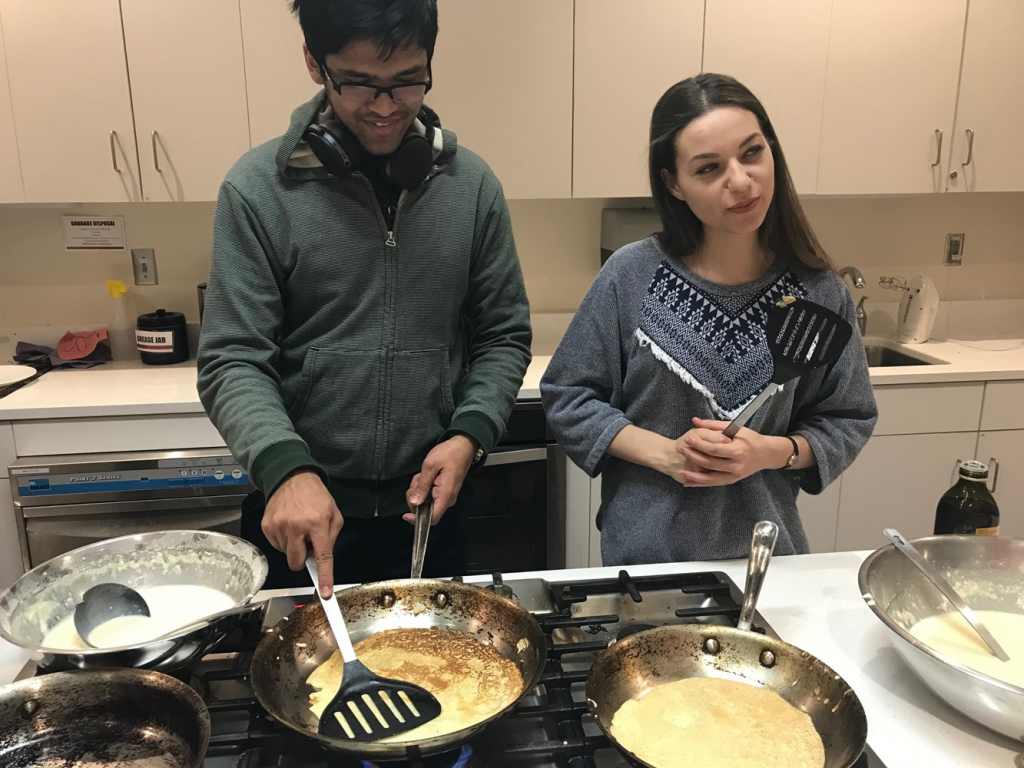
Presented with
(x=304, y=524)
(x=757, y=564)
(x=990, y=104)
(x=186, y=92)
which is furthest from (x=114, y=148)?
(x=990, y=104)

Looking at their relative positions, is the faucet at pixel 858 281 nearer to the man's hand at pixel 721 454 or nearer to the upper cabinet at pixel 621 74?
the upper cabinet at pixel 621 74

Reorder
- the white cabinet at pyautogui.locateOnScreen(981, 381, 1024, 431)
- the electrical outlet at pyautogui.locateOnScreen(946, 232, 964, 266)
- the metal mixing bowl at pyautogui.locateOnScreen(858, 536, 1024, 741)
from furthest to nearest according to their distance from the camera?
the electrical outlet at pyautogui.locateOnScreen(946, 232, 964, 266) < the white cabinet at pyautogui.locateOnScreen(981, 381, 1024, 431) < the metal mixing bowl at pyautogui.locateOnScreen(858, 536, 1024, 741)

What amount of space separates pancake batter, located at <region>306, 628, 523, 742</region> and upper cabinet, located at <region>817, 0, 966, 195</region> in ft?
6.93

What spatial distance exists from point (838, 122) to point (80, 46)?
2229mm

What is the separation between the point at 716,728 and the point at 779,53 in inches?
85.6

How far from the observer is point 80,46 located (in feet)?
7.08

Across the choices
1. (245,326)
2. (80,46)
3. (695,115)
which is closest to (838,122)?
(695,115)

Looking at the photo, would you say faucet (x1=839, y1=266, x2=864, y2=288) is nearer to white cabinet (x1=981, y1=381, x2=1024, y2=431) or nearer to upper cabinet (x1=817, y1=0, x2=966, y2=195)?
upper cabinet (x1=817, y1=0, x2=966, y2=195)

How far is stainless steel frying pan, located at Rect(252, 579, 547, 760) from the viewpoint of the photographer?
82 centimetres

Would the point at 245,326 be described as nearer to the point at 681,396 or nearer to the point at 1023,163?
the point at 681,396

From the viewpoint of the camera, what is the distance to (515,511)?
2.30m

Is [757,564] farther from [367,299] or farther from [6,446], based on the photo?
[6,446]

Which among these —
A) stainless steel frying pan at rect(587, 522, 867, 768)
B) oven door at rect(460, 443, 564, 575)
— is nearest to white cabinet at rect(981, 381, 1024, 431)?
oven door at rect(460, 443, 564, 575)

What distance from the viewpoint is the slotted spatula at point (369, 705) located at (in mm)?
765
